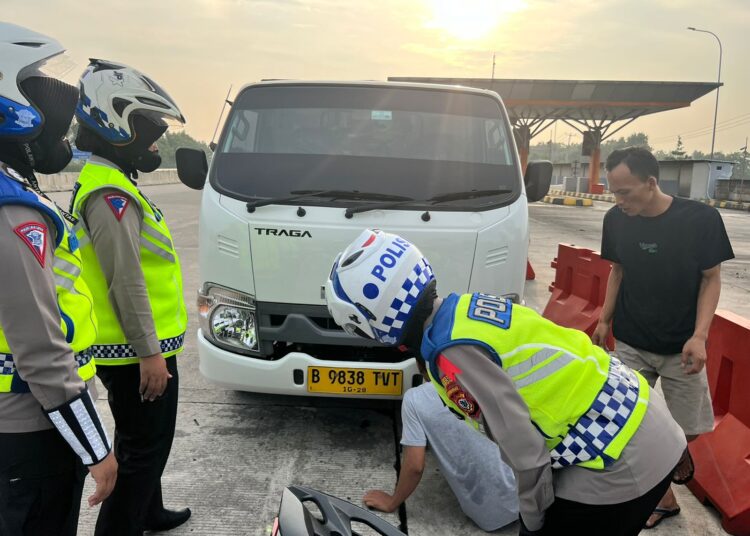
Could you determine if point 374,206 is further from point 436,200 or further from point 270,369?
point 270,369

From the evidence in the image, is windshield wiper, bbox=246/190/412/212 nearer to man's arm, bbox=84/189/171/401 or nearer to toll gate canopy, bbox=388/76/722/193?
man's arm, bbox=84/189/171/401

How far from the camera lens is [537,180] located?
145 inches

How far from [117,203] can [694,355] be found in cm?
259

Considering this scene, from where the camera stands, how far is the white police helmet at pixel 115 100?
6.57 feet

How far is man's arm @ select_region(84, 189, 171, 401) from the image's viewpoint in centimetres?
189

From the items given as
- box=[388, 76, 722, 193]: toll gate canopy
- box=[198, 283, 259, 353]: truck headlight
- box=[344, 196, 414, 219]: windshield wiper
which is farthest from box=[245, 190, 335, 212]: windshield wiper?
box=[388, 76, 722, 193]: toll gate canopy

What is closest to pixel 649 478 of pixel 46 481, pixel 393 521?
pixel 393 521

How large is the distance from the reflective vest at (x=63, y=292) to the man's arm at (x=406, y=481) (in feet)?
5.11

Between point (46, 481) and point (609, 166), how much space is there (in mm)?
2725

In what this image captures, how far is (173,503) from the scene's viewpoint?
2.78 metres

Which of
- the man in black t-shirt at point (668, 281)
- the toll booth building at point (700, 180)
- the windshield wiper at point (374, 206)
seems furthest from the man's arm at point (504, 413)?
the toll booth building at point (700, 180)

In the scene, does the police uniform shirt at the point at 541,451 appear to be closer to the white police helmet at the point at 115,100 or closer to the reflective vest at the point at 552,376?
the reflective vest at the point at 552,376

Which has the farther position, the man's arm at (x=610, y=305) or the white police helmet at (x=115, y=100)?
the man's arm at (x=610, y=305)

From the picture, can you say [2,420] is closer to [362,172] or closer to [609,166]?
[362,172]
